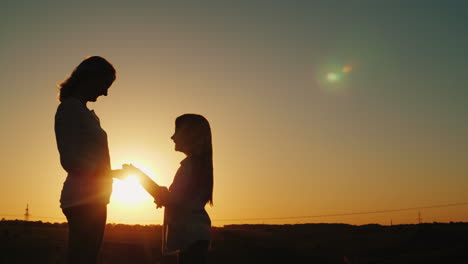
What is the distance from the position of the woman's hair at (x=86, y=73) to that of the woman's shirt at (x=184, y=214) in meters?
0.99

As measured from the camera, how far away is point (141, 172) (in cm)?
388

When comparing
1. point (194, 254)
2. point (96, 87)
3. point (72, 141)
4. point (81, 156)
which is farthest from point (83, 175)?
point (194, 254)

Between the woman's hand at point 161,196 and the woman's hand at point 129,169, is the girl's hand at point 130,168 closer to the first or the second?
the woman's hand at point 129,169

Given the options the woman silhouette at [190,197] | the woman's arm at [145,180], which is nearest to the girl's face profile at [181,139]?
the woman silhouette at [190,197]

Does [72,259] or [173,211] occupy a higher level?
[173,211]

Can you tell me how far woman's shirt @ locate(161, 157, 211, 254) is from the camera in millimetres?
3908

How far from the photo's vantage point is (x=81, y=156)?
3.69 metres

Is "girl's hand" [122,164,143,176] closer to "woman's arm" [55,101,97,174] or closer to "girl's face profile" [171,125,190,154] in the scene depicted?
"woman's arm" [55,101,97,174]

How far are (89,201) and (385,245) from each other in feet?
81.9

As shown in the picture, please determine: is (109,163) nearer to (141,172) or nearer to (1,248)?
(141,172)

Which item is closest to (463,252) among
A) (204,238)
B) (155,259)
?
(155,259)

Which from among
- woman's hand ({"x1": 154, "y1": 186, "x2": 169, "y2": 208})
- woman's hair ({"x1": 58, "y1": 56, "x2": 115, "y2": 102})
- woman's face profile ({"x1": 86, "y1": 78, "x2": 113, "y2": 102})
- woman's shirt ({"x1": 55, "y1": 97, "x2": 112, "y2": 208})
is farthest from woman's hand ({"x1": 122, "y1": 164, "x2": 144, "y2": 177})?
woman's hair ({"x1": 58, "y1": 56, "x2": 115, "y2": 102})

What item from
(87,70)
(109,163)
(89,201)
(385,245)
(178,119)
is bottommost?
(385,245)

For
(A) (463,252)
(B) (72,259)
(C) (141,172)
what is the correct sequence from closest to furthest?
(B) (72,259) → (C) (141,172) → (A) (463,252)
